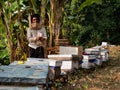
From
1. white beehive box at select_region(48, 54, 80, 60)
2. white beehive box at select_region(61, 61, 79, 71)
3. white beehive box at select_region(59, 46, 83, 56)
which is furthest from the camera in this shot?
white beehive box at select_region(59, 46, 83, 56)

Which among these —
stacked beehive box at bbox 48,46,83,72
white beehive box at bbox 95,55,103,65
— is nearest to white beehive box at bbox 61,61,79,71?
stacked beehive box at bbox 48,46,83,72

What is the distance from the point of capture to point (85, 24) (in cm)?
1410

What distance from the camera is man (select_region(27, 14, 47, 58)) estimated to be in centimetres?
618

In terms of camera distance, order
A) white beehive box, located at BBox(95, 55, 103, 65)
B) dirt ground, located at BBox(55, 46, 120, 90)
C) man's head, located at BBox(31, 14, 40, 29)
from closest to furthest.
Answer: dirt ground, located at BBox(55, 46, 120, 90), man's head, located at BBox(31, 14, 40, 29), white beehive box, located at BBox(95, 55, 103, 65)

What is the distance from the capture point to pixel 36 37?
613cm

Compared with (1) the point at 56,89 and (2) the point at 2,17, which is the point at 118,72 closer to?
(1) the point at 56,89

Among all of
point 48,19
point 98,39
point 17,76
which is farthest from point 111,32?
point 17,76

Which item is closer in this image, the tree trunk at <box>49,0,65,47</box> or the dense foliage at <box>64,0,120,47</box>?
the tree trunk at <box>49,0,65,47</box>

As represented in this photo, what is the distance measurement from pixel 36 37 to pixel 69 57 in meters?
0.71

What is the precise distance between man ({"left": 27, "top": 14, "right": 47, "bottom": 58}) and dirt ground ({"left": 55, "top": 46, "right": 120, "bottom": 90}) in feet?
2.28

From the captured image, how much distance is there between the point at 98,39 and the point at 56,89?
868 centimetres

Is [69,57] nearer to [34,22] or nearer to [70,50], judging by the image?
[70,50]

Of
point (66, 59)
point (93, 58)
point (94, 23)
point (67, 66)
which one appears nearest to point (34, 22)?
point (66, 59)

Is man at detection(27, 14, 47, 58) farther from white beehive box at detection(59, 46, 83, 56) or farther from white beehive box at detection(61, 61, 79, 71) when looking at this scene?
white beehive box at detection(59, 46, 83, 56)
